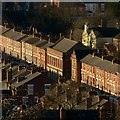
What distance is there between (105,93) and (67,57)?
3365 millimetres

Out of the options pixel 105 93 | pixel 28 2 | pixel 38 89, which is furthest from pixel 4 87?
pixel 28 2

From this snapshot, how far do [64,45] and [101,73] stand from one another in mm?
2355

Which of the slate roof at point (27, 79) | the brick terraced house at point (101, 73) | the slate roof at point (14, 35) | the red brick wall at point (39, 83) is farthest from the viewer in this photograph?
the slate roof at point (14, 35)

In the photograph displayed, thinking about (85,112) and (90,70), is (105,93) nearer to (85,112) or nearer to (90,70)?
(90,70)

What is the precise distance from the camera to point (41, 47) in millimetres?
18531

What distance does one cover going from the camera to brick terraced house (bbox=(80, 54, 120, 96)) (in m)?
14.4

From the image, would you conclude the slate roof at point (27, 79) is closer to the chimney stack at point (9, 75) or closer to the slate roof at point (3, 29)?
the chimney stack at point (9, 75)

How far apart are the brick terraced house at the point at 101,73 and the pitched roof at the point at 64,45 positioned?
35.7 inches

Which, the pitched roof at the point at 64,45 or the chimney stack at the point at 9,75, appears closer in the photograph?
the chimney stack at the point at 9,75

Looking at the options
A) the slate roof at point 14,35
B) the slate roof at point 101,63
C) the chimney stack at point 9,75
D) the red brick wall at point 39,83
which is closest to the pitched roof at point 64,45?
the slate roof at point 101,63

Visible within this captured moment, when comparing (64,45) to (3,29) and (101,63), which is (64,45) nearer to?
(101,63)

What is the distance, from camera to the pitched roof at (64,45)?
→ 1717 centimetres

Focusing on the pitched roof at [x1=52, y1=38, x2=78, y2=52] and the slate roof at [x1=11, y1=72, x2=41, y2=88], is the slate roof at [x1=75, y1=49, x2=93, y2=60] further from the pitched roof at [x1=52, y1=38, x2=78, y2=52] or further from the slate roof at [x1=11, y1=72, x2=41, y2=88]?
the slate roof at [x1=11, y1=72, x2=41, y2=88]

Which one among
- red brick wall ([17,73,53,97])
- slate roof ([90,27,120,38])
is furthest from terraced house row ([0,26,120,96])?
slate roof ([90,27,120,38])
